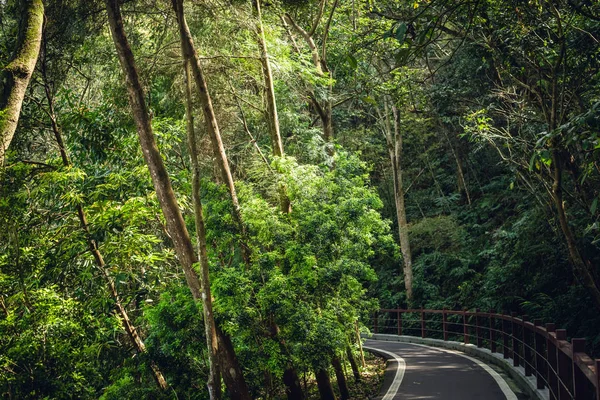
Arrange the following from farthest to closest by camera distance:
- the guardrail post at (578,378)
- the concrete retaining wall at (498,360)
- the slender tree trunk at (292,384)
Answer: the slender tree trunk at (292,384) < the concrete retaining wall at (498,360) < the guardrail post at (578,378)

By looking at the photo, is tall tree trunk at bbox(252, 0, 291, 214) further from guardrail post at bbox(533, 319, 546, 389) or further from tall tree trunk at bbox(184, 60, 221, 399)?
guardrail post at bbox(533, 319, 546, 389)

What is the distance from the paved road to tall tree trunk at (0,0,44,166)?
27.9ft

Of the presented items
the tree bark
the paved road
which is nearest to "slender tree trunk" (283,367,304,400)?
the paved road

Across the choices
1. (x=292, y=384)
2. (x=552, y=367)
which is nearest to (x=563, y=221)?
(x=552, y=367)

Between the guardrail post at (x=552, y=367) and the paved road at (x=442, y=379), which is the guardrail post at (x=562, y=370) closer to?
the guardrail post at (x=552, y=367)

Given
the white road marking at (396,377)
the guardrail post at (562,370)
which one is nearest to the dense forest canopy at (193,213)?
the white road marking at (396,377)

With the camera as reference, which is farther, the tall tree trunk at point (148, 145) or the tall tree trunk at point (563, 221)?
the tall tree trunk at point (563, 221)

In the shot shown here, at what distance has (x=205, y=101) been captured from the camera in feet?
43.5

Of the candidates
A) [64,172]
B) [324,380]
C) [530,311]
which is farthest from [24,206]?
[530,311]

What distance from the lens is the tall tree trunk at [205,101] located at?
1264cm

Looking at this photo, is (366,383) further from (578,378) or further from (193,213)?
(578,378)

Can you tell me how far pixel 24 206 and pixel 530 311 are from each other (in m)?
14.2

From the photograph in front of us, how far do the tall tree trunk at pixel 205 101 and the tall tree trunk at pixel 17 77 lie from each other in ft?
10.5

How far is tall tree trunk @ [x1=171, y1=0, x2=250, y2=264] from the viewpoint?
12.6 metres
